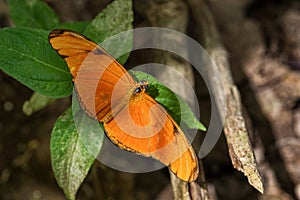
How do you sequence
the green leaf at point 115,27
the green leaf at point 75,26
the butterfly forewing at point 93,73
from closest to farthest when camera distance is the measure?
the butterfly forewing at point 93,73 < the green leaf at point 115,27 < the green leaf at point 75,26

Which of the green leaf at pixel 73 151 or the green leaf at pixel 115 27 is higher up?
the green leaf at pixel 115 27

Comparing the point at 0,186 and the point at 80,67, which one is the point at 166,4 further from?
the point at 0,186

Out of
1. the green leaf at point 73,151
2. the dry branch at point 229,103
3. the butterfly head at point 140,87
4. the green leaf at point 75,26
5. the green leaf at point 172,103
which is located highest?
the butterfly head at point 140,87

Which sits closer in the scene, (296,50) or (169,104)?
(169,104)

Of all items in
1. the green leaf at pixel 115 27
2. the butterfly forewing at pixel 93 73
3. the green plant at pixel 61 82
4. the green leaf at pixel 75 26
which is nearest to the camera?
the butterfly forewing at pixel 93 73

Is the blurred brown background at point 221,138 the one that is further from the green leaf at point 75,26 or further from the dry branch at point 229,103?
the green leaf at point 75,26

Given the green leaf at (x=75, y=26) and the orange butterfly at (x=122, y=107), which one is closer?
the orange butterfly at (x=122, y=107)

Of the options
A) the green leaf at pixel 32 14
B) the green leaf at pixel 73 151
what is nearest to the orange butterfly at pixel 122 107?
the green leaf at pixel 73 151

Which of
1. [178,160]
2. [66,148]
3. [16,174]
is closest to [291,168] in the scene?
[178,160]
